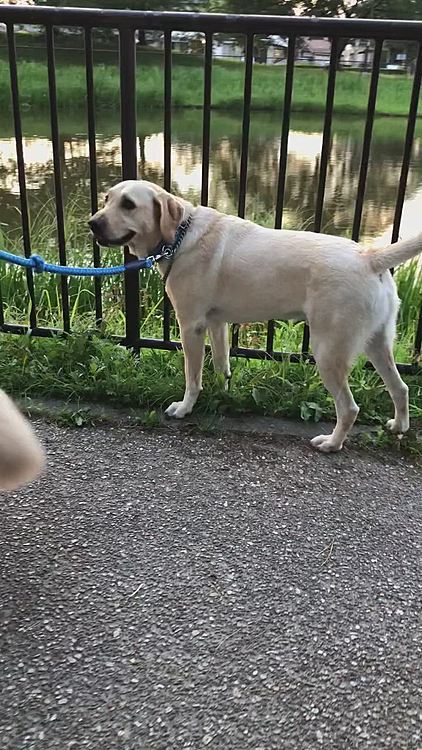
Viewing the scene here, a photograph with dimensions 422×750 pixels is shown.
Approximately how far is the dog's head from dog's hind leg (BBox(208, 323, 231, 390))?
0.58 m

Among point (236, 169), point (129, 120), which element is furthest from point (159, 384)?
point (236, 169)

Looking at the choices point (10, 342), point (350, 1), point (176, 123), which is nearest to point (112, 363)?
point (10, 342)

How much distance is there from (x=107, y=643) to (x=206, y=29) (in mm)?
2807

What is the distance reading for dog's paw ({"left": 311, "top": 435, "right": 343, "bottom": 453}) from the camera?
10.5ft

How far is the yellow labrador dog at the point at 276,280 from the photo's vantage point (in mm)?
2914

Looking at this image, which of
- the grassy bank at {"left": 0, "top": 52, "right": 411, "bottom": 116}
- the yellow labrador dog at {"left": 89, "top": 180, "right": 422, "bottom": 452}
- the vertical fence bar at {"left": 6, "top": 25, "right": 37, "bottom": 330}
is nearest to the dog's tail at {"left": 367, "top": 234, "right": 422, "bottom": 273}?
the yellow labrador dog at {"left": 89, "top": 180, "right": 422, "bottom": 452}

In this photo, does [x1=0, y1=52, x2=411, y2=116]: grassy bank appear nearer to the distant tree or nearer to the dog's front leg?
the distant tree

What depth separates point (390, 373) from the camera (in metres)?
3.23

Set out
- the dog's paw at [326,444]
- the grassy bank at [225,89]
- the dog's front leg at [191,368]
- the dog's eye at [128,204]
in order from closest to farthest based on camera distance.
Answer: the dog's eye at [128,204], the dog's paw at [326,444], the dog's front leg at [191,368], the grassy bank at [225,89]

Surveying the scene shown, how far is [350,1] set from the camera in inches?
584

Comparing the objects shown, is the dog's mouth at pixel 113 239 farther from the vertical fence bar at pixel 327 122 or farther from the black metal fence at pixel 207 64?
the vertical fence bar at pixel 327 122

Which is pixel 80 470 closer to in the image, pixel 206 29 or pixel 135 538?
pixel 135 538

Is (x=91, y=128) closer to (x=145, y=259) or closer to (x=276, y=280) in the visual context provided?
(x=145, y=259)

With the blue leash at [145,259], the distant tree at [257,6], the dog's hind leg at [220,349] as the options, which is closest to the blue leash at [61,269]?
the blue leash at [145,259]
